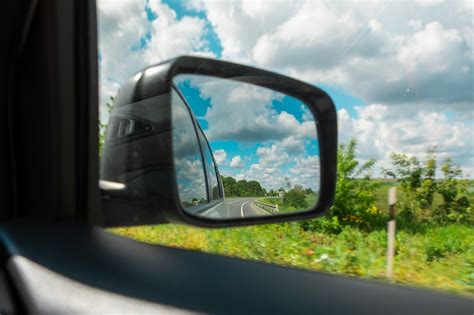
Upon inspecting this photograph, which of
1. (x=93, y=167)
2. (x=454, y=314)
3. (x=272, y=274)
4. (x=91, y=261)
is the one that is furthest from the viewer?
(x=93, y=167)

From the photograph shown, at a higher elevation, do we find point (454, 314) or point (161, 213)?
point (161, 213)

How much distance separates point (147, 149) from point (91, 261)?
1.58 ft

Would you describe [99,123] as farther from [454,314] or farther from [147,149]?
[454,314]

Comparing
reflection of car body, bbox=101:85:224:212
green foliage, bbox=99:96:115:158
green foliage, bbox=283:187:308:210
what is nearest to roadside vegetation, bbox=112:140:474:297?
green foliage, bbox=283:187:308:210

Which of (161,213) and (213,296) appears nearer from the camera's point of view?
(213,296)

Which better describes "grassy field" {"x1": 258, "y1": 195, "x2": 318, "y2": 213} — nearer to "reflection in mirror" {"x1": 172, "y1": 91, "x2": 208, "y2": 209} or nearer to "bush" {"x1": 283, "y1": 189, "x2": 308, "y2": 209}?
"bush" {"x1": 283, "y1": 189, "x2": 308, "y2": 209}

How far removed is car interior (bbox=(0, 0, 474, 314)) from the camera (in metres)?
1.45

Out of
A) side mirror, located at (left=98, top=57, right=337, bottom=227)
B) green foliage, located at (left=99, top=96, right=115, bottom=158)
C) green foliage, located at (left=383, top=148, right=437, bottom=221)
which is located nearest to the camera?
green foliage, located at (left=383, top=148, right=437, bottom=221)

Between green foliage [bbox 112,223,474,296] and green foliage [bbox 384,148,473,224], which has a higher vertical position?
green foliage [bbox 384,148,473,224]

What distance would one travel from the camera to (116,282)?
1.76m

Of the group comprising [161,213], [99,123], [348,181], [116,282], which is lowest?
[116,282]

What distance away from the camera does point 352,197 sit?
1854mm

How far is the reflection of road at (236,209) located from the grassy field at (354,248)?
0.23ft

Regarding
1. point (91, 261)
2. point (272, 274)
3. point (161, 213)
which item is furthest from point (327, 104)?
point (91, 261)
